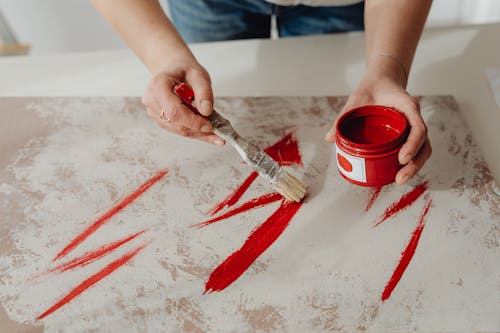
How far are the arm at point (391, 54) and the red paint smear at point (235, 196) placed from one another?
0.16m

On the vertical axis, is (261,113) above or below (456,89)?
above

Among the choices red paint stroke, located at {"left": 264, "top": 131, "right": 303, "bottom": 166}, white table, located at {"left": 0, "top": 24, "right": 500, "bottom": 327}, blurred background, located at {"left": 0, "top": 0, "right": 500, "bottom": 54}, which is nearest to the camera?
red paint stroke, located at {"left": 264, "top": 131, "right": 303, "bottom": 166}

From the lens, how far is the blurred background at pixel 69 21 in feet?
6.35

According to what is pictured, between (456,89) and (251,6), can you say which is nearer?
(456,89)

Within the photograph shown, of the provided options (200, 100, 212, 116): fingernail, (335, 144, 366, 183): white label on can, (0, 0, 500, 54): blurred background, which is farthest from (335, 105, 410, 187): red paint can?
(0, 0, 500, 54): blurred background

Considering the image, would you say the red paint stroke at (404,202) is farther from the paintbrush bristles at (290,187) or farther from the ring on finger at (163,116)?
the ring on finger at (163,116)

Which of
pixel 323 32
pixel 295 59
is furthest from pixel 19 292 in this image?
pixel 323 32

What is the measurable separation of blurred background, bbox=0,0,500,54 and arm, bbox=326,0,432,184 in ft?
3.88

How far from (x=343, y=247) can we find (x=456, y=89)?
0.46 meters

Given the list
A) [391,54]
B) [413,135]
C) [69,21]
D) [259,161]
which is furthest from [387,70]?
[69,21]

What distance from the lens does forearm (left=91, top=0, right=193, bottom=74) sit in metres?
0.91

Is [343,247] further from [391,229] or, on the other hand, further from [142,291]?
[142,291]

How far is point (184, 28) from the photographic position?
48.8 inches

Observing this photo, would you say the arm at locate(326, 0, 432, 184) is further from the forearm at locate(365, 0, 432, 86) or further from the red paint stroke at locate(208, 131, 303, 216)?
the red paint stroke at locate(208, 131, 303, 216)
